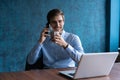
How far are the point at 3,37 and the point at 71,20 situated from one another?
114cm

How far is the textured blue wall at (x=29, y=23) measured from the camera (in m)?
3.41

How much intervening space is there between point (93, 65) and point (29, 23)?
2.02 meters

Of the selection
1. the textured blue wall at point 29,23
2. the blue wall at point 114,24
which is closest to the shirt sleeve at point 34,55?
the textured blue wall at point 29,23

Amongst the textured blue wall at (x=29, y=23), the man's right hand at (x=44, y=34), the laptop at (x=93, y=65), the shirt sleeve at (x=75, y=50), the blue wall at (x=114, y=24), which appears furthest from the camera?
the blue wall at (x=114, y=24)

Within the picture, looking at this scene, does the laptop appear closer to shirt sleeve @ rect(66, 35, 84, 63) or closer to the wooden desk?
the wooden desk

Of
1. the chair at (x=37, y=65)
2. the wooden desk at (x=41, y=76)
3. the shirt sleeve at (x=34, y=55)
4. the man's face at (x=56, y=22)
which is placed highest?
the man's face at (x=56, y=22)

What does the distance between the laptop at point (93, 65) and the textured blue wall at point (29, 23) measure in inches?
72.9

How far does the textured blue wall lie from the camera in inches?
134

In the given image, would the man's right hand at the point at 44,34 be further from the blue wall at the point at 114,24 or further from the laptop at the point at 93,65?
the blue wall at the point at 114,24

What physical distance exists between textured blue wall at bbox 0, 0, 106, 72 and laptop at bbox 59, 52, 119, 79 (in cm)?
185

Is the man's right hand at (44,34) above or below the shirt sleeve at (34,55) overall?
above

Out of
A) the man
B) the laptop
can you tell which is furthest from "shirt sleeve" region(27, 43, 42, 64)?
the laptop

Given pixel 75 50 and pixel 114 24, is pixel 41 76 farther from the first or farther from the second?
pixel 114 24

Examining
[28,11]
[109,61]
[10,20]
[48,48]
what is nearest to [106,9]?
[28,11]
